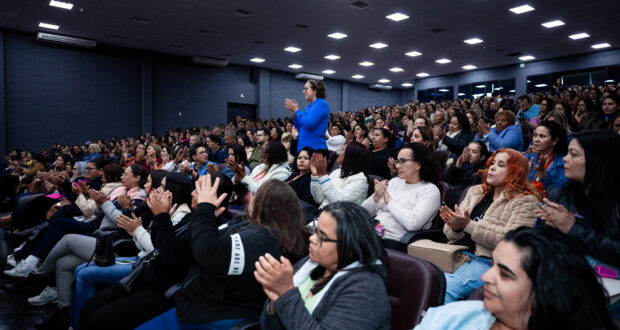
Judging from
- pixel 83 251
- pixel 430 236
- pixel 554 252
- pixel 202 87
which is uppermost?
pixel 202 87

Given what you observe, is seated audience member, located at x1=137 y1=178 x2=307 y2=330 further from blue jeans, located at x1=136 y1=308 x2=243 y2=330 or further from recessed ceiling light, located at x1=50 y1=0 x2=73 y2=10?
recessed ceiling light, located at x1=50 y1=0 x2=73 y2=10

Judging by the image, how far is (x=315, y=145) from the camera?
3898 mm

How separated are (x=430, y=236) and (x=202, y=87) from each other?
1345 centimetres

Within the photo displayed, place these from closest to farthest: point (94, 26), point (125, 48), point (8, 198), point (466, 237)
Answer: point (466, 237)
point (8, 198)
point (94, 26)
point (125, 48)

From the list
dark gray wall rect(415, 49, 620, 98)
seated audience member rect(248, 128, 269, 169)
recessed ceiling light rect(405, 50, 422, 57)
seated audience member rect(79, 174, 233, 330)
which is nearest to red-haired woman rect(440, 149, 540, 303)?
seated audience member rect(79, 174, 233, 330)

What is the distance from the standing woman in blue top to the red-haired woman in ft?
6.07

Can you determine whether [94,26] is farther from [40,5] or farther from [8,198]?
[8,198]

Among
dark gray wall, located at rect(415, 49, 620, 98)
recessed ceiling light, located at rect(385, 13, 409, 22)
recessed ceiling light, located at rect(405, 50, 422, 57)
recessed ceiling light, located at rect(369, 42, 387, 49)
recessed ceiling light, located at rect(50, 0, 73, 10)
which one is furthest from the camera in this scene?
recessed ceiling light, located at rect(405, 50, 422, 57)

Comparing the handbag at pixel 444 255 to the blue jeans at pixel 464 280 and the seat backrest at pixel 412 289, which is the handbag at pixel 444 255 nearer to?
the blue jeans at pixel 464 280

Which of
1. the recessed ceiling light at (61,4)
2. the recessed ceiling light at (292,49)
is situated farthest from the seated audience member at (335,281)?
the recessed ceiling light at (292,49)

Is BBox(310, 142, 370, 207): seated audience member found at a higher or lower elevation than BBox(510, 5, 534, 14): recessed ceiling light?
lower

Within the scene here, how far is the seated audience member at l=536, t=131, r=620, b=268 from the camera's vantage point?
156 centimetres

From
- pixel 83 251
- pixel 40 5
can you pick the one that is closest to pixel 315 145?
pixel 83 251

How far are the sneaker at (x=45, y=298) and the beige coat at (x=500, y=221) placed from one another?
309cm
